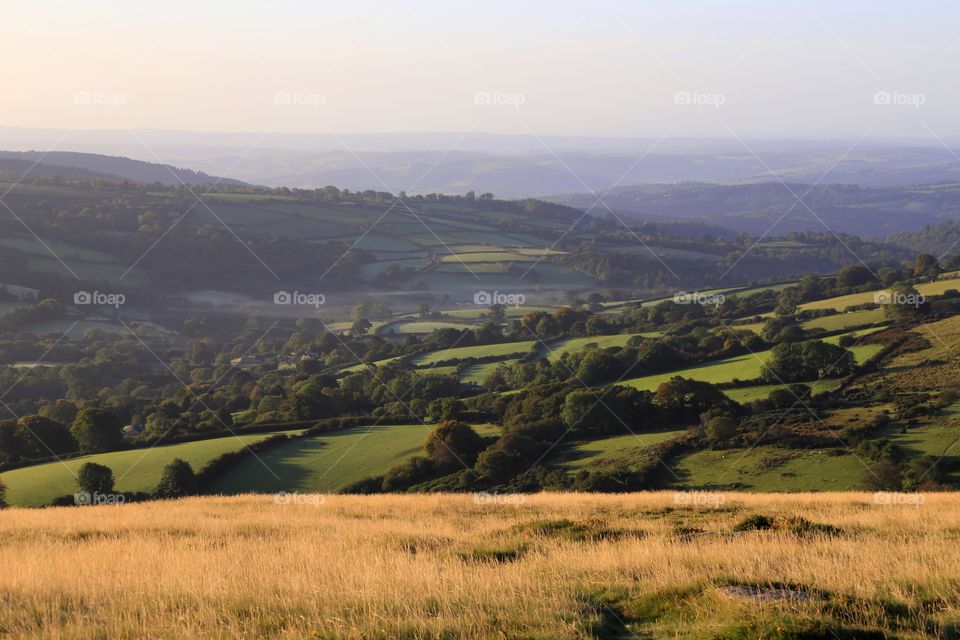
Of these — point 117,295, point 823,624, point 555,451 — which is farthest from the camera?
point 117,295

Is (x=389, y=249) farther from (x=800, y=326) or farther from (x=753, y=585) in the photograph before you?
(x=753, y=585)

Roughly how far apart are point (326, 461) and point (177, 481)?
811 centimetres

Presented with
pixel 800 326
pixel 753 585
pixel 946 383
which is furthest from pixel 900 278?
pixel 753 585

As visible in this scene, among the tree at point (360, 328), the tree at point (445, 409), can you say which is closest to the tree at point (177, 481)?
the tree at point (445, 409)

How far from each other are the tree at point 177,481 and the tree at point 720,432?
26.9 meters

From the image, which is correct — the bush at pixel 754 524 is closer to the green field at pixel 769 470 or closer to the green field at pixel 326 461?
the green field at pixel 769 470

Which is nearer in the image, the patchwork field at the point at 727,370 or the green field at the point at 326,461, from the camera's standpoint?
the green field at the point at 326,461

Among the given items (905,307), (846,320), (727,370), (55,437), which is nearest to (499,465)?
(727,370)

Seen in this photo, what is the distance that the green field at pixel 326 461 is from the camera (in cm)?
4106

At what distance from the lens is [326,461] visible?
4403 cm

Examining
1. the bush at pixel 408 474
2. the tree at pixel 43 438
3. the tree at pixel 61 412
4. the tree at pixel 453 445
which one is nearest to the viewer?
the bush at pixel 408 474

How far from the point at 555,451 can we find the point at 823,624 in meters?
37.9

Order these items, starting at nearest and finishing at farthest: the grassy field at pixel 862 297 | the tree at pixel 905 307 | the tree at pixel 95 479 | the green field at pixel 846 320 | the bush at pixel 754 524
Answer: the bush at pixel 754 524 → the tree at pixel 95 479 → the tree at pixel 905 307 → the green field at pixel 846 320 → the grassy field at pixel 862 297

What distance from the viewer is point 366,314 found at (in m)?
134
